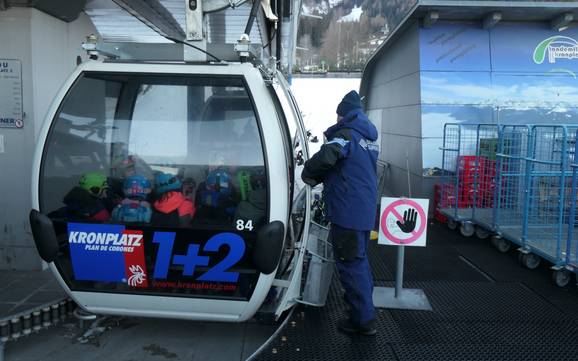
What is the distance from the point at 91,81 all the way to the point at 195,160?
2.96ft

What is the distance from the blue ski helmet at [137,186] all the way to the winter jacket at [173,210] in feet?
0.37

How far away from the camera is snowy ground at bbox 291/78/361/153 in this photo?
678 inches

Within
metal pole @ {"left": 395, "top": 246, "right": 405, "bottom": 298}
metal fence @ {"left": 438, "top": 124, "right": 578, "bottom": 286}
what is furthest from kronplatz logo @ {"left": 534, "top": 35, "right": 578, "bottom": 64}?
metal pole @ {"left": 395, "top": 246, "right": 405, "bottom": 298}

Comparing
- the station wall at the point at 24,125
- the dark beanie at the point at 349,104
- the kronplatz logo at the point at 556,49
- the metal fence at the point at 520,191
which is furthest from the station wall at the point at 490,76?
the station wall at the point at 24,125

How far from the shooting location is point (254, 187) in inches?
129

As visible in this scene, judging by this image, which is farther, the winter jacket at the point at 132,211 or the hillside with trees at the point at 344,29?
the hillside with trees at the point at 344,29

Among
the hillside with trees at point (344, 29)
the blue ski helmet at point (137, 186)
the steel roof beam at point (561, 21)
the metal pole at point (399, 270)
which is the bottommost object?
the metal pole at point (399, 270)

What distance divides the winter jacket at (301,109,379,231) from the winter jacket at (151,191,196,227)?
2.72 ft

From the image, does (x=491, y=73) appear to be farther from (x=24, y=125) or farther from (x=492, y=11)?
(x=24, y=125)

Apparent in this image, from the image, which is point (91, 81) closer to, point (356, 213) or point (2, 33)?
point (356, 213)

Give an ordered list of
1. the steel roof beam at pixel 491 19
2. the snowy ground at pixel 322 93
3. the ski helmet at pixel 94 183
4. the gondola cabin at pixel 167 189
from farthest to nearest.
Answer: the snowy ground at pixel 322 93, the steel roof beam at pixel 491 19, the ski helmet at pixel 94 183, the gondola cabin at pixel 167 189

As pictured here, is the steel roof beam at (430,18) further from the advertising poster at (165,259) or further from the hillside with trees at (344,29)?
the advertising poster at (165,259)

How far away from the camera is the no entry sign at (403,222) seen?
407 cm

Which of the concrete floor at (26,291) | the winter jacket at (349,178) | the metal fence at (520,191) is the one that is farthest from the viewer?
the metal fence at (520,191)
